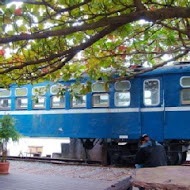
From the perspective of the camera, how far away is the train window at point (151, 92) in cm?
1054

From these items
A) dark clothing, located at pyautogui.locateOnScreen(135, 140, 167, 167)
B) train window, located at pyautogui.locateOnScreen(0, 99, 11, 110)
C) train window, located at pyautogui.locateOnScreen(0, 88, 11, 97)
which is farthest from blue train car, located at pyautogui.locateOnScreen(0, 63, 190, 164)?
dark clothing, located at pyautogui.locateOnScreen(135, 140, 167, 167)

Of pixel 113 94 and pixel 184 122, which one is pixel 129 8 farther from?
pixel 113 94

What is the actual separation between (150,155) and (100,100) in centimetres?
574

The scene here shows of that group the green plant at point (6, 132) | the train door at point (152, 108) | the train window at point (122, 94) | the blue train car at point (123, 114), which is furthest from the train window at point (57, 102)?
the train door at point (152, 108)

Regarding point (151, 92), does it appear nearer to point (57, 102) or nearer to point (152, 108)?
point (152, 108)

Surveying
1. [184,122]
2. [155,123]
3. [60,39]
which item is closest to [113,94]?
[155,123]

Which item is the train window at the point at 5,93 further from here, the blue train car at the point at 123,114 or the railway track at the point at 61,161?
the railway track at the point at 61,161

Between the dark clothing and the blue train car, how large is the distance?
12.0ft

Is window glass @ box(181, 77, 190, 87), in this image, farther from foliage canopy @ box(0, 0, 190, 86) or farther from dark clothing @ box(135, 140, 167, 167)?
dark clothing @ box(135, 140, 167, 167)

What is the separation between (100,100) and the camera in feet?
37.9

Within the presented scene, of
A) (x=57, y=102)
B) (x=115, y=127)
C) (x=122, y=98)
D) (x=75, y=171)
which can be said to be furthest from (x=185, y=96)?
(x=57, y=102)

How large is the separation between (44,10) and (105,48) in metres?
2.10

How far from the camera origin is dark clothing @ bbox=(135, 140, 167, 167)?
5.91 meters

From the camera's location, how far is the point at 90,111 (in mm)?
11562
